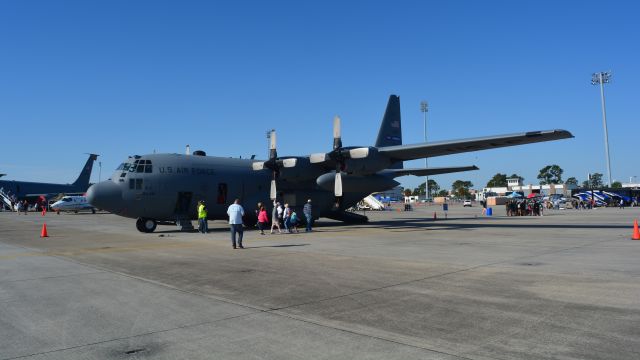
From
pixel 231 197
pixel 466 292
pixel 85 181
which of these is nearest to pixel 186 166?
pixel 231 197

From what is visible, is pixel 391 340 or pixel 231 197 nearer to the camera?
pixel 391 340

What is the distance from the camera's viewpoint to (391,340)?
4914 millimetres

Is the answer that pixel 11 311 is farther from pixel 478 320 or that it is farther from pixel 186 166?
pixel 186 166

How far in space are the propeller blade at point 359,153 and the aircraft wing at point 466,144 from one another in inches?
29.6

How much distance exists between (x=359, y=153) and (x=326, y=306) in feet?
Answer: 53.9

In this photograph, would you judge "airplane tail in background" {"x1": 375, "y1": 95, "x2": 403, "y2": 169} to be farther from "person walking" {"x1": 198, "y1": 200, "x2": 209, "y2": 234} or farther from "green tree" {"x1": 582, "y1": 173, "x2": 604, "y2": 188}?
"green tree" {"x1": 582, "y1": 173, "x2": 604, "y2": 188}

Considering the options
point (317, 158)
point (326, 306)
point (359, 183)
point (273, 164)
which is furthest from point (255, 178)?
point (326, 306)

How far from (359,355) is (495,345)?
1.46m

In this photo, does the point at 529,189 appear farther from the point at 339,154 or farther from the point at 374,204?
the point at 339,154

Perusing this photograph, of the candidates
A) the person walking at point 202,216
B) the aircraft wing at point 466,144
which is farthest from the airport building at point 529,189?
the person walking at point 202,216

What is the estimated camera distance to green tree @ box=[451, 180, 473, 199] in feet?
534

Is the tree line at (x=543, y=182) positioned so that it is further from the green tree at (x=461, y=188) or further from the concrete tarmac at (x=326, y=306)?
the concrete tarmac at (x=326, y=306)

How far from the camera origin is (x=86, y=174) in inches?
2714

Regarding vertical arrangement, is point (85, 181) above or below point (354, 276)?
above
